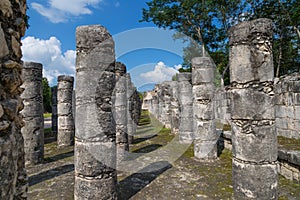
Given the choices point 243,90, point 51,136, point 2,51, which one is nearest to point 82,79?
point 2,51

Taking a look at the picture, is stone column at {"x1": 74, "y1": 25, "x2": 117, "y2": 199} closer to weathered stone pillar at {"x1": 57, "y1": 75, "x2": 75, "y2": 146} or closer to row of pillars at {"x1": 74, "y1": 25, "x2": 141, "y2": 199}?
row of pillars at {"x1": 74, "y1": 25, "x2": 141, "y2": 199}

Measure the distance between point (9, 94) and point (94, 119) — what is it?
250 centimetres

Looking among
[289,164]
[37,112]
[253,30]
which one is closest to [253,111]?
[253,30]

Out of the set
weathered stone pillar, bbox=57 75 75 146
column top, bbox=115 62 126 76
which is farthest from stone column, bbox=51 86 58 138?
column top, bbox=115 62 126 76

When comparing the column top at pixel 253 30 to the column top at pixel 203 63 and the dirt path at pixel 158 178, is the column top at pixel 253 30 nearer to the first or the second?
the column top at pixel 203 63

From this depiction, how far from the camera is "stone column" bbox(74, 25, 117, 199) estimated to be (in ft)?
13.4

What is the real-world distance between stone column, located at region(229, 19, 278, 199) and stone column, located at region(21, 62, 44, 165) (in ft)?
20.2

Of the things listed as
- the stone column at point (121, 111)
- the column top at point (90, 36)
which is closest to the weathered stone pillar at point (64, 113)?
the stone column at point (121, 111)

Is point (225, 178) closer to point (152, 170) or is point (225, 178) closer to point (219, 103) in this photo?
point (152, 170)

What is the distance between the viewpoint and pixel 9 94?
1.65 meters

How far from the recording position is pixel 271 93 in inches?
166

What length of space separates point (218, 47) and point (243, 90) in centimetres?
1765

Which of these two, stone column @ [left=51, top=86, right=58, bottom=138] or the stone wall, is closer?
the stone wall

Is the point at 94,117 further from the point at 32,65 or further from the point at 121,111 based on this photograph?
the point at 32,65
